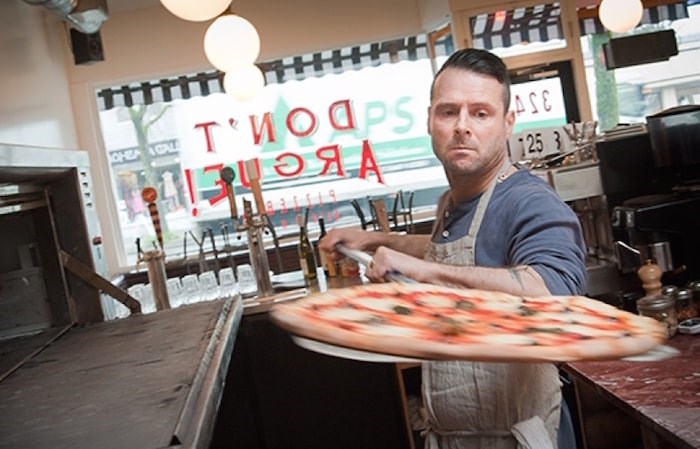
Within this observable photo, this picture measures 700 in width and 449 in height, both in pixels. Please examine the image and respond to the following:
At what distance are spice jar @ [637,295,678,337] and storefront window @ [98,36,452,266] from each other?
14.2 ft

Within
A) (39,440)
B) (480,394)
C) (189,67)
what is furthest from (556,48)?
(39,440)

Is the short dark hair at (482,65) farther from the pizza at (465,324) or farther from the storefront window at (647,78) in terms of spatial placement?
the storefront window at (647,78)

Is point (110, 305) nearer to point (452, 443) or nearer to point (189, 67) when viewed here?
point (452, 443)

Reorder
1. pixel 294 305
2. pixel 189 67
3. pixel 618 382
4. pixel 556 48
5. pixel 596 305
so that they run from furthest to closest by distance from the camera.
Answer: pixel 189 67
pixel 556 48
pixel 618 382
pixel 596 305
pixel 294 305

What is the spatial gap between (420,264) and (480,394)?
0.41m

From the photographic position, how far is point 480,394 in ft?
5.78

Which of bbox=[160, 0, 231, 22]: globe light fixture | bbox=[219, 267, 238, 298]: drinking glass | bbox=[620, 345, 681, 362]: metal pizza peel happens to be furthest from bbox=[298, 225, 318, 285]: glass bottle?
bbox=[620, 345, 681, 362]: metal pizza peel

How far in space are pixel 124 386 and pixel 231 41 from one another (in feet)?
6.98

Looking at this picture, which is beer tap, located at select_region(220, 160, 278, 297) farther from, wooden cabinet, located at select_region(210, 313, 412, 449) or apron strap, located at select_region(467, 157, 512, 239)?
apron strap, located at select_region(467, 157, 512, 239)

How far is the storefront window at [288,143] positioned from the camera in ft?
22.3

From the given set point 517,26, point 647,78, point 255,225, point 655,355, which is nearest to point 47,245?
point 255,225

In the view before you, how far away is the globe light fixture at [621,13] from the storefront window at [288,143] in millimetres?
2045

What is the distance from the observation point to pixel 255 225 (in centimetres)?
389

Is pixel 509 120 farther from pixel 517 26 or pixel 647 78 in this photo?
pixel 647 78
